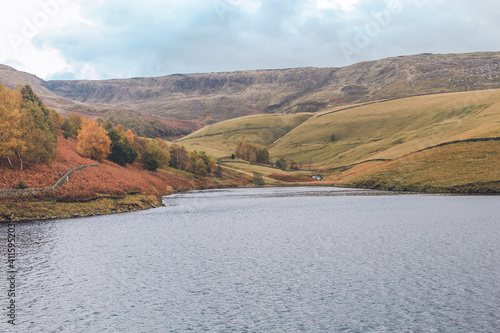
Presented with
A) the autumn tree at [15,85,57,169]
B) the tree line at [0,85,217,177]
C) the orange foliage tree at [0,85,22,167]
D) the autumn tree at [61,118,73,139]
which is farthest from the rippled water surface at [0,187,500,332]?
the autumn tree at [61,118,73,139]

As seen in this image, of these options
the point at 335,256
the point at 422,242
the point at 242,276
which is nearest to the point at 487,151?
the point at 422,242

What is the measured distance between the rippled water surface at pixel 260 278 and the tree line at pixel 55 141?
19915 millimetres

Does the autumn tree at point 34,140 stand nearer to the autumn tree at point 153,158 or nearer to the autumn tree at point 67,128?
the autumn tree at point 67,128

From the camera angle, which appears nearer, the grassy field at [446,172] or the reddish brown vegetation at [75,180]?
the reddish brown vegetation at [75,180]

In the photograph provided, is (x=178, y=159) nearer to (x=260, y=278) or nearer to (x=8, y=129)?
(x=8, y=129)

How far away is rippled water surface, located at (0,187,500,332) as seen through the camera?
18.3 meters

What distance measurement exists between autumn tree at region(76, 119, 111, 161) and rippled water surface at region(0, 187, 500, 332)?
167 ft

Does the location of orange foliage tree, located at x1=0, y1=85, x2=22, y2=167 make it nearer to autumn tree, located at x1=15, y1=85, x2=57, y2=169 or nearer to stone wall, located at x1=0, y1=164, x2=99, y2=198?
autumn tree, located at x1=15, y1=85, x2=57, y2=169

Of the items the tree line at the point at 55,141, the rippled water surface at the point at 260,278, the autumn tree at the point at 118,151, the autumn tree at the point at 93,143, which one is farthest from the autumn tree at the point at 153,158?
the rippled water surface at the point at 260,278

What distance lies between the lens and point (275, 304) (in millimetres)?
20625

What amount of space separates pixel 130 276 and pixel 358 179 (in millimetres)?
117266

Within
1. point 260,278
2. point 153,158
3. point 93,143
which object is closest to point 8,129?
point 93,143

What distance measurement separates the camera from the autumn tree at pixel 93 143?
95438 mm

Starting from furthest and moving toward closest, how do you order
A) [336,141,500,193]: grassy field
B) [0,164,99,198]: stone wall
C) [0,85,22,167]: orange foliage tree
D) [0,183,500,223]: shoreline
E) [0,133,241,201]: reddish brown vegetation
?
[336,141,500,193]: grassy field
[0,133,241,201]: reddish brown vegetation
[0,85,22,167]: orange foliage tree
[0,164,99,198]: stone wall
[0,183,500,223]: shoreline
